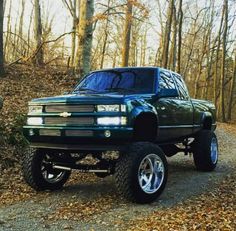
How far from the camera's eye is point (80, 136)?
673 centimetres

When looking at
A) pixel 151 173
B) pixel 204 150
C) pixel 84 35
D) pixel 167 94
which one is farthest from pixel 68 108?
pixel 84 35

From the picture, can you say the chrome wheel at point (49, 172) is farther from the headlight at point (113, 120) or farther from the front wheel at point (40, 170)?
the headlight at point (113, 120)

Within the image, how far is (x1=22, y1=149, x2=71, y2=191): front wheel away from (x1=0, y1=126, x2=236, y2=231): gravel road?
23cm

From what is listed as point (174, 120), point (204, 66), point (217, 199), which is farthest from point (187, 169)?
point (204, 66)

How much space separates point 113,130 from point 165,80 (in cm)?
243

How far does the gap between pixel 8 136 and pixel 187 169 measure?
4.58 metres

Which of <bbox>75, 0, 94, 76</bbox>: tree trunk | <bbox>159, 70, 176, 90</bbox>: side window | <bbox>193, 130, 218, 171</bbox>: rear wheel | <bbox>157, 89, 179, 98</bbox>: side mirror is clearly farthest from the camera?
<bbox>75, 0, 94, 76</bbox>: tree trunk

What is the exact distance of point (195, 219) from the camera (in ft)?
19.4

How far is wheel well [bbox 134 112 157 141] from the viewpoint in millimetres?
7234

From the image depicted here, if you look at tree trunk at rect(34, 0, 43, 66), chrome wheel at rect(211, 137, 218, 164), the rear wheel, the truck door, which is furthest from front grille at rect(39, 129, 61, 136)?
tree trunk at rect(34, 0, 43, 66)

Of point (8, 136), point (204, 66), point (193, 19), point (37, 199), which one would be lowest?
point (37, 199)

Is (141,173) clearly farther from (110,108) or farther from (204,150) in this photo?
(204,150)

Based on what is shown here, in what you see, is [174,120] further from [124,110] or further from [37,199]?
[37,199]

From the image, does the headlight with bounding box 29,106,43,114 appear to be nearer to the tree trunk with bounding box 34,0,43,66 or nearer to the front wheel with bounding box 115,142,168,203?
the front wheel with bounding box 115,142,168,203
